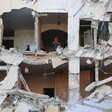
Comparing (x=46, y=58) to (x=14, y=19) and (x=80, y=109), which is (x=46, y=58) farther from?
(x=80, y=109)

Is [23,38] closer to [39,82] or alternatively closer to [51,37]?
[51,37]

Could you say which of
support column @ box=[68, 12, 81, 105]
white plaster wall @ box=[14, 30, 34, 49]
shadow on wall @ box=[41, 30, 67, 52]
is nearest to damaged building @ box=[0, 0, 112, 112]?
support column @ box=[68, 12, 81, 105]

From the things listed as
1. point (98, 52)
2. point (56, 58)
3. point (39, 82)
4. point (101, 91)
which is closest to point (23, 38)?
point (39, 82)

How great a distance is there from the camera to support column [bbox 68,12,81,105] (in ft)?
58.4

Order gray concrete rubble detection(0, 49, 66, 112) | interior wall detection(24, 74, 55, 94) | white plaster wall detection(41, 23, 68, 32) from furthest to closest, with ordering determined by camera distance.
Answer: interior wall detection(24, 74, 55, 94) → white plaster wall detection(41, 23, 68, 32) → gray concrete rubble detection(0, 49, 66, 112)

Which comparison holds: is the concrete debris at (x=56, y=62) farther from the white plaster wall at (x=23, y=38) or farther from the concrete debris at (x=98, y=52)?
the white plaster wall at (x=23, y=38)

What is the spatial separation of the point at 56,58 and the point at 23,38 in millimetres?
7601

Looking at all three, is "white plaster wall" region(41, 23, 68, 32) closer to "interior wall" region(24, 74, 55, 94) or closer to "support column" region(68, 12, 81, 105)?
"interior wall" region(24, 74, 55, 94)

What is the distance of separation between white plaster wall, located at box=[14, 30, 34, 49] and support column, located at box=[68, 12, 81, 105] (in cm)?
711

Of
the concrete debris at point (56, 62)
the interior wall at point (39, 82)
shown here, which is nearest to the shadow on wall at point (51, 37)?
the interior wall at point (39, 82)

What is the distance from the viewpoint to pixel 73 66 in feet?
59.3

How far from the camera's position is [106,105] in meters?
7.29

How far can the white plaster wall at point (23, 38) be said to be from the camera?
2461 centimetres

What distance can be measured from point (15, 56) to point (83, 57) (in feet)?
15.3
